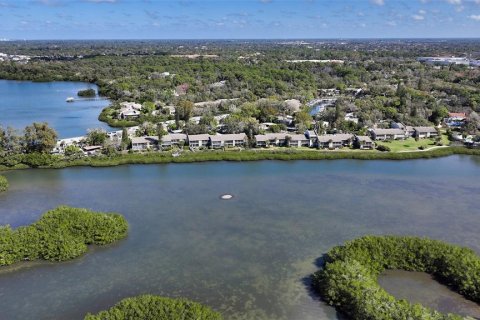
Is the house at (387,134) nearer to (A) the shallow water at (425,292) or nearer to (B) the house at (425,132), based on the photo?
(B) the house at (425,132)

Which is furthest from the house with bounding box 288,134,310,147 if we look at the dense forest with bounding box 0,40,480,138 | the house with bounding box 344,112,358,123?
the house with bounding box 344,112,358,123

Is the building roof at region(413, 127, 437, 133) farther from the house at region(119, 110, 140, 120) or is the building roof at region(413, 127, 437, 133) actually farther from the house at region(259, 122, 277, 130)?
the house at region(119, 110, 140, 120)

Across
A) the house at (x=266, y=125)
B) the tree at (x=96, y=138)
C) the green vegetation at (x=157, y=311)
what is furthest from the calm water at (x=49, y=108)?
the green vegetation at (x=157, y=311)

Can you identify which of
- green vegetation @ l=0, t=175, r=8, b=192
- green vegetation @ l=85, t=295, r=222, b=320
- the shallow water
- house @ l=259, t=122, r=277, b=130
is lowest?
the shallow water

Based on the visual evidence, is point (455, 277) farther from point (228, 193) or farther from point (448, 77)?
point (448, 77)

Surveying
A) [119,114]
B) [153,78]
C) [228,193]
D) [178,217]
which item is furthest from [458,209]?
[153,78]

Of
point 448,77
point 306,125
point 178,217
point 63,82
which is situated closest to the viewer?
point 178,217

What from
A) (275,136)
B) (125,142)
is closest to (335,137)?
(275,136)
